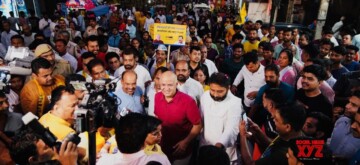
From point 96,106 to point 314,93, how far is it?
3.10 meters

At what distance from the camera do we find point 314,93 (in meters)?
3.99

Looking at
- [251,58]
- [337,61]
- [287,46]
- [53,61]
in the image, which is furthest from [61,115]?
[287,46]

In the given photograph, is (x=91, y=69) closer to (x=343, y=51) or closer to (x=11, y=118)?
(x=11, y=118)

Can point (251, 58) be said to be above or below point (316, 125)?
above

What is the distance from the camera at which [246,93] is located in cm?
549

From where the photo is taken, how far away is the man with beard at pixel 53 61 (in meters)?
4.89

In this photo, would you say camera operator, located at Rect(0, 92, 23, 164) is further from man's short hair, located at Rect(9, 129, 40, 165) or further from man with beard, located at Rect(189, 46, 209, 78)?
man with beard, located at Rect(189, 46, 209, 78)

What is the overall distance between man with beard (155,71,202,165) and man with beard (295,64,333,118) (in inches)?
62.7

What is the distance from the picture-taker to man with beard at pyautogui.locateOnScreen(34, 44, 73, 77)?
489 centimetres

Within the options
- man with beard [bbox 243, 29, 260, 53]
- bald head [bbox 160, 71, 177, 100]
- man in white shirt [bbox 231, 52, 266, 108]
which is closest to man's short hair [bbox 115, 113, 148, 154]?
bald head [bbox 160, 71, 177, 100]

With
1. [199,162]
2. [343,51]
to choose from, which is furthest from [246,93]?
[199,162]

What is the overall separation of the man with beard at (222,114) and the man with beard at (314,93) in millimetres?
1100

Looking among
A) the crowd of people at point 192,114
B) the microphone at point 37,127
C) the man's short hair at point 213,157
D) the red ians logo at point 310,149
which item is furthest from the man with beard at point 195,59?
the microphone at point 37,127

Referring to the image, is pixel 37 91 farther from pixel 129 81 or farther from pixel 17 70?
pixel 129 81
